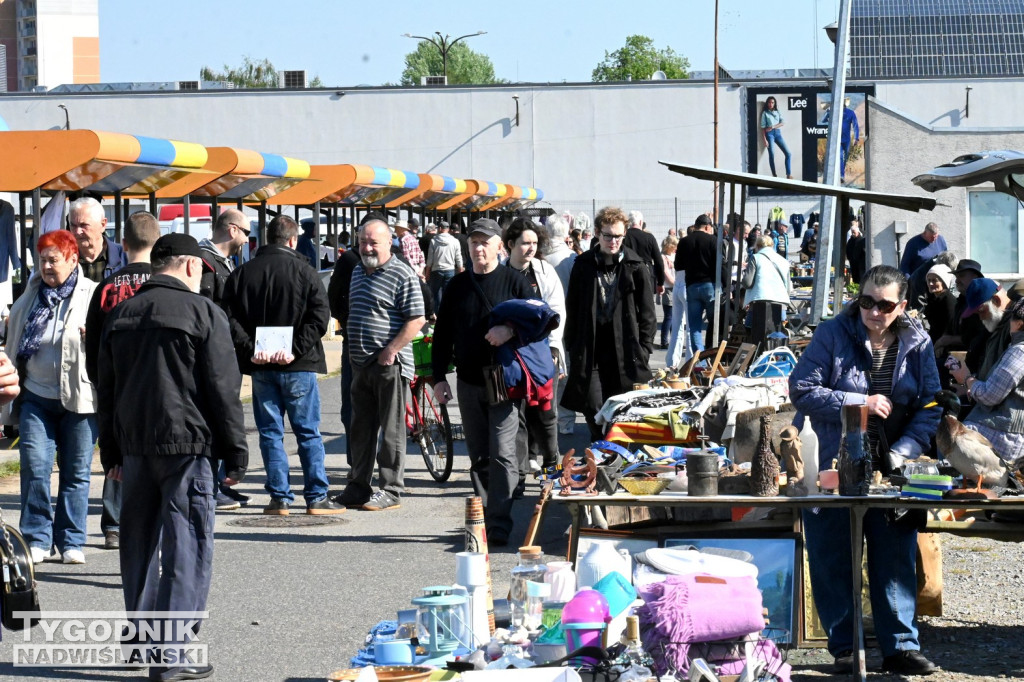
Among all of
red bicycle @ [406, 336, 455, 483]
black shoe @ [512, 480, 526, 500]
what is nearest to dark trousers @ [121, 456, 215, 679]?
black shoe @ [512, 480, 526, 500]

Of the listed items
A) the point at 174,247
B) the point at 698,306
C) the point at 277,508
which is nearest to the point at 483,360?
the point at 277,508

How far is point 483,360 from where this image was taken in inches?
340

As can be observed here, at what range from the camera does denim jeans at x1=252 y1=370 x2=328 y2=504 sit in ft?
30.8

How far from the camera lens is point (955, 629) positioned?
674 centimetres

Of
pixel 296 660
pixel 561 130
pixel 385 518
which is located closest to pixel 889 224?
pixel 385 518

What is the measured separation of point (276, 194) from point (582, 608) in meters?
17.5

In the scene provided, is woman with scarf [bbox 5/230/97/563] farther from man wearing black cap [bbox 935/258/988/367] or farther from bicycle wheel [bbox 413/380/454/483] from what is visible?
man wearing black cap [bbox 935/258/988/367]

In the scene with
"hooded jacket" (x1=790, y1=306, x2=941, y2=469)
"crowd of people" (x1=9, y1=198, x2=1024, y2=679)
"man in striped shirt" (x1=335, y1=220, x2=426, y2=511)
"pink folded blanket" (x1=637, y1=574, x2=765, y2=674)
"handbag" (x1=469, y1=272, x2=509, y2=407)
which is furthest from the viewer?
"man in striped shirt" (x1=335, y1=220, x2=426, y2=511)

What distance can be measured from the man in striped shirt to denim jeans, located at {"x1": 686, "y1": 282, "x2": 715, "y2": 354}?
790 centimetres

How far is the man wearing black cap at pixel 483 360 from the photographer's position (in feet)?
28.1

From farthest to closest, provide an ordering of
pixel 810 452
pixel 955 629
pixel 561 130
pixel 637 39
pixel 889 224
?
pixel 637 39 → pixel 561 130 → pixel 889 224 → pixel 955 629 → pixel 810 452

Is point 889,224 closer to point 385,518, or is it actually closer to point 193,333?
point 385,518

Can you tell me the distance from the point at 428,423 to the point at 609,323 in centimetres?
199

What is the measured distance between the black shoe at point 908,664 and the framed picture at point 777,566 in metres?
0.40
